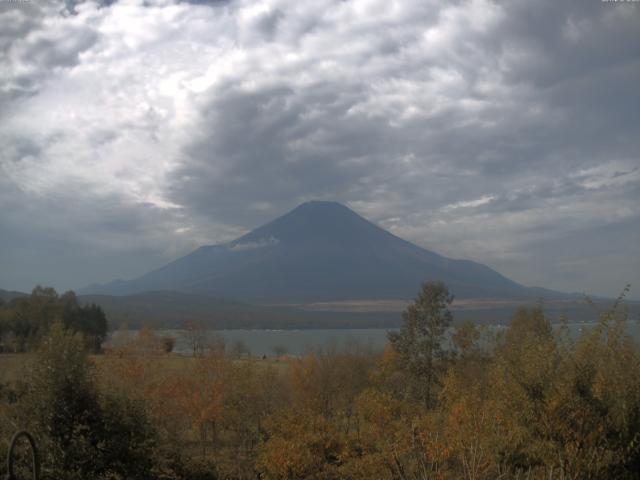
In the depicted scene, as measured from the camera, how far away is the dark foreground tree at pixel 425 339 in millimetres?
37594

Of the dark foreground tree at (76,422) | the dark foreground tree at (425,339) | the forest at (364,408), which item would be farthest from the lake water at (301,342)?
the dark foreground tree at (76,422)

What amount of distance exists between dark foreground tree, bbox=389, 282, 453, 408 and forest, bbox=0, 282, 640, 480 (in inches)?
4.1

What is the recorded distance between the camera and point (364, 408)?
29.8 m

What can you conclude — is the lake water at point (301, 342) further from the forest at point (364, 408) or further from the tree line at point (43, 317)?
the tree line at point (43, 317)

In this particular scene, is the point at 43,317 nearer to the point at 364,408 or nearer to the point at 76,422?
the point at 364,408

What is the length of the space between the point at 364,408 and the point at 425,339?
34.1 ft

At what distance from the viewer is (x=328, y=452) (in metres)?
27.7

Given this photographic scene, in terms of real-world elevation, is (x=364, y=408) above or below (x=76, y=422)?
below

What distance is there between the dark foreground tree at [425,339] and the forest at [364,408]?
0.10 metres

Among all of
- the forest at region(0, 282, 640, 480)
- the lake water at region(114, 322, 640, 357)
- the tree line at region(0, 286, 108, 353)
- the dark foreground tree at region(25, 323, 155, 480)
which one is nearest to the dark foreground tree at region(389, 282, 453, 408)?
the forest at region(0, 282, 640, 480)

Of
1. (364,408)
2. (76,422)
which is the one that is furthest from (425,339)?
(76,422)

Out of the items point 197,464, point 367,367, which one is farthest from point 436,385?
point 197,464

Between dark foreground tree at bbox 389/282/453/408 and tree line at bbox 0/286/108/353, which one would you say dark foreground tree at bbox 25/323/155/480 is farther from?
tree line at bbox 0/286/108/353

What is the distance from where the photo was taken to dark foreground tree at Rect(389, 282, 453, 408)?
37.6 m
